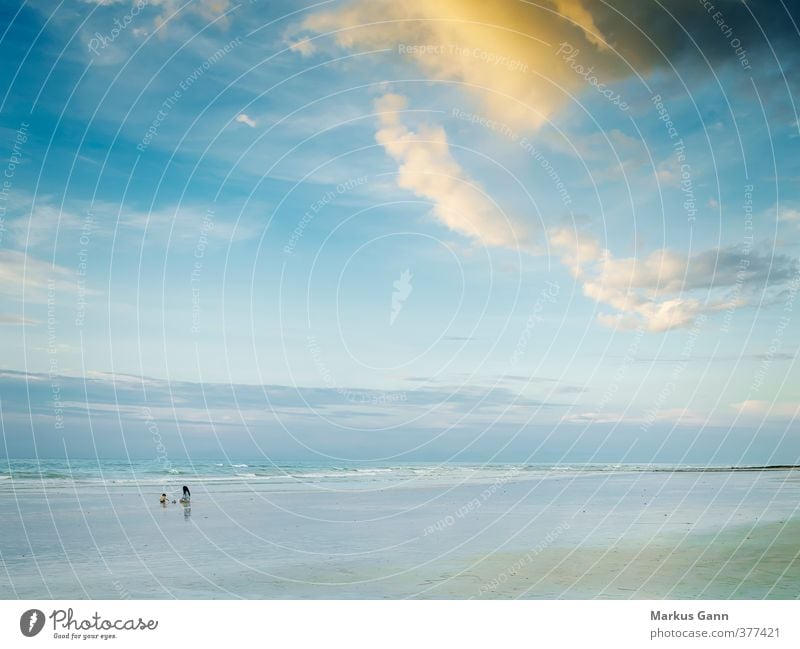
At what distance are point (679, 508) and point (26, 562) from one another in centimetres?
2200

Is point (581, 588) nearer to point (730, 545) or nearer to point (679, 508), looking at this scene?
point (730, 545)

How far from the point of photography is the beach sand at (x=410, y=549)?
13695mm

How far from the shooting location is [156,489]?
41812 millimetres
